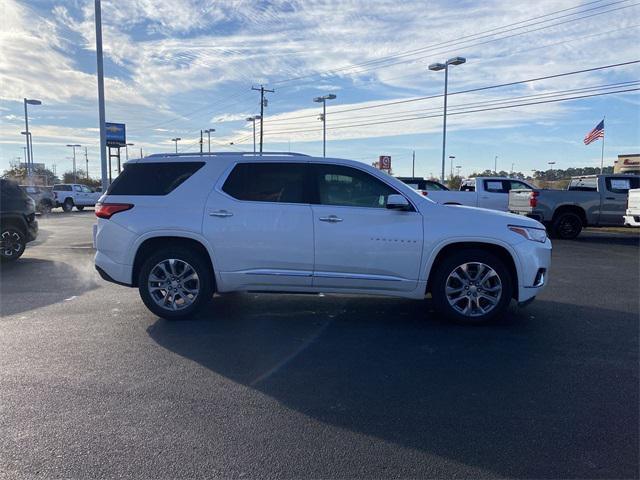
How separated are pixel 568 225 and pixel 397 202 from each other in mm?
11726

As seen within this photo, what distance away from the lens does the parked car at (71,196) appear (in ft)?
106

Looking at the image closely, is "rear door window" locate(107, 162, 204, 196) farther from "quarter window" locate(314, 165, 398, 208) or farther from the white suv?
"quarter window" locate(314, 165, 398, 208)

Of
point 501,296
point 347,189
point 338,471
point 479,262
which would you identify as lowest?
point 338,471

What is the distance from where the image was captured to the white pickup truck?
16109 millimetres

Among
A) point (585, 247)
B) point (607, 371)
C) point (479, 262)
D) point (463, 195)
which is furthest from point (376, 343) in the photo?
point (463, 195)

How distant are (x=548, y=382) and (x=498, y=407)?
0.71 m

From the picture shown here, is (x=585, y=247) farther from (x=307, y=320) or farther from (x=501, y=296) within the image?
(x=307, y=320)

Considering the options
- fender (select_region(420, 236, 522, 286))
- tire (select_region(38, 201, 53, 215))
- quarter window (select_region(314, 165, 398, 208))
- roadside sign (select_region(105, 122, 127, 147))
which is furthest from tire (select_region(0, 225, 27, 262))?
roadside sign (select_region(105, 122, 127, 147))

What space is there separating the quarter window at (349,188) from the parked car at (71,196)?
1209 inches

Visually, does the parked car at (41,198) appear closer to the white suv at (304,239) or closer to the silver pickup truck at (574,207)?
the silver pickup truck at (574,207)

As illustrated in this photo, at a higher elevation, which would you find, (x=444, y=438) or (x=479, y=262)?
(x=479, y=262)

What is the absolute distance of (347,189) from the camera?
5703mm

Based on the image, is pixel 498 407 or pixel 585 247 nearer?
pixel 498 407

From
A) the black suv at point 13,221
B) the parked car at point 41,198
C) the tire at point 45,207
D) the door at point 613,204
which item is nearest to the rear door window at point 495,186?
the door at point 613,204
